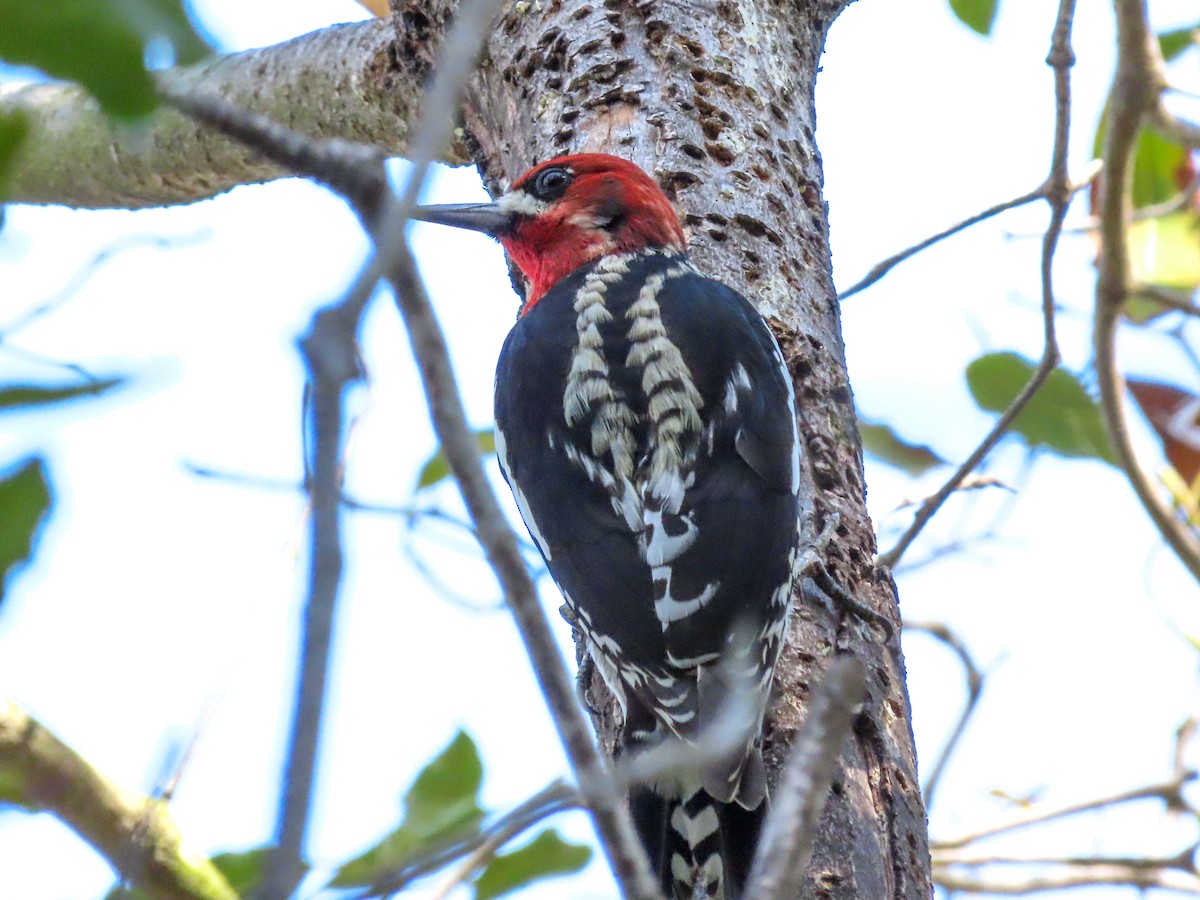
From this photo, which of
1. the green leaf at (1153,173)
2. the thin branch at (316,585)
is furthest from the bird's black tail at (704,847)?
the green leaf at (1153,173)

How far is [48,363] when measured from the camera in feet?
3.11

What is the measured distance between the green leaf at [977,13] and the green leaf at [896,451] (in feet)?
3.69

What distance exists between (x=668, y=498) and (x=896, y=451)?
1749mm

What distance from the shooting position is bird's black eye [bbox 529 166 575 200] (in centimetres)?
321

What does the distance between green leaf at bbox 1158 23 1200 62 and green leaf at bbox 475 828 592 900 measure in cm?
268

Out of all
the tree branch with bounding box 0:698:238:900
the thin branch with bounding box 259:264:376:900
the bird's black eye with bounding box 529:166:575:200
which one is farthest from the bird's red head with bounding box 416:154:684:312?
the thin branch with bounding box 259:264:376:900

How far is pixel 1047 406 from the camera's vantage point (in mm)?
3561

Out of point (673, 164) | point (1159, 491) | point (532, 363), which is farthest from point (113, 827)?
point (1159, 491)

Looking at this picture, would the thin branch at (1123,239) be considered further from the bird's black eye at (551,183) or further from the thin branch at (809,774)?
the thin branch at (809,774)

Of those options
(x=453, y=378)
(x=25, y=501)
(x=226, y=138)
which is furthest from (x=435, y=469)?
(x=453, y=378)

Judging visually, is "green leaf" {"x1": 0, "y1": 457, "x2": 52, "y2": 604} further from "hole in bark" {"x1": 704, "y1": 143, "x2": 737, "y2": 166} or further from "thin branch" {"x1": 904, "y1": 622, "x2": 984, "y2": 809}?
"thin branch" {"x1": 904, "y1": 622, "x2": 984, "y2": 809}

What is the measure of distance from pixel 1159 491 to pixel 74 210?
12.4 ft

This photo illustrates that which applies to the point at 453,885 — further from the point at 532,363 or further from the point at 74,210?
the point at 74,210

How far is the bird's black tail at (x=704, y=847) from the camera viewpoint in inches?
88.7
